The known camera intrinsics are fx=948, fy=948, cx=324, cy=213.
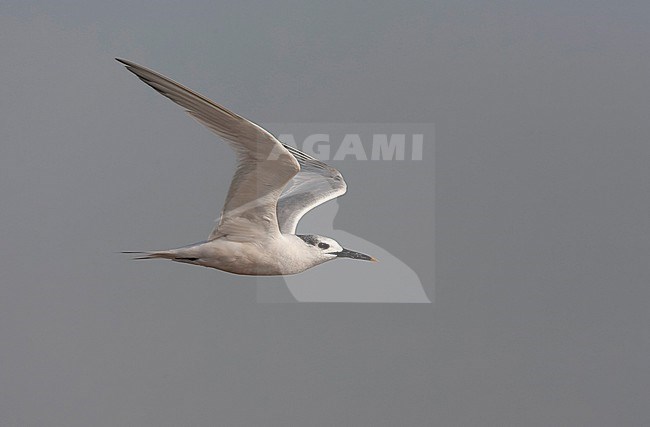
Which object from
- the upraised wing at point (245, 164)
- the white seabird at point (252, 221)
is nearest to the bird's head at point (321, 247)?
the white seabird at point (252, 221)

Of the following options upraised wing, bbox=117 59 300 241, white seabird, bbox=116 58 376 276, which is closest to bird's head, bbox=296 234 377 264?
white seabird, bbox=116 58 376 276

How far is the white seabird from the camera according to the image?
270 centimetres

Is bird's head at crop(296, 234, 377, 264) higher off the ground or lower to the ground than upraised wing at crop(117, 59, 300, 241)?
lower

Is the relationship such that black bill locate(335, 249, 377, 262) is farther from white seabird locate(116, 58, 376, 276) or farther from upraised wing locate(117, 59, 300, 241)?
upraised wing locate(117, 59, 300, 241)

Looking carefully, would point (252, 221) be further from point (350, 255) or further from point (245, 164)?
point (350, 255)

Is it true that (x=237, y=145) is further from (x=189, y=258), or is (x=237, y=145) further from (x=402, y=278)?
(x=402, y=278)

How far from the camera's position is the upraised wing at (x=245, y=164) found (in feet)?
8.52

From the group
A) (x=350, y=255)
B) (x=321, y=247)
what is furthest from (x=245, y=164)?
(x=350, y=255)

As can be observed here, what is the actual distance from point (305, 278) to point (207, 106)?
1447mm

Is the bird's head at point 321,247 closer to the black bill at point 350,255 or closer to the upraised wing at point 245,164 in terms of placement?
the black bill at point 350,255

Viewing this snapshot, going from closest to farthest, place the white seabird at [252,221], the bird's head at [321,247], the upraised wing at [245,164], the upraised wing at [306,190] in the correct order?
the upraised wing at [245,164] < the white seabird at [252,221] < the bird's head at [321,247] < the upraised wing at [306,190]

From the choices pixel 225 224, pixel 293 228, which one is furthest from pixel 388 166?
pixel 225 224

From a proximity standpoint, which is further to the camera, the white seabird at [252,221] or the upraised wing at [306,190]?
the upraised wing at [306,190]

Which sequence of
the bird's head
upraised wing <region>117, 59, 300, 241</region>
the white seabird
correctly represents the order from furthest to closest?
the bird's head
the white seabird
upraised wing <region>117, 59, 300, 241</region>
